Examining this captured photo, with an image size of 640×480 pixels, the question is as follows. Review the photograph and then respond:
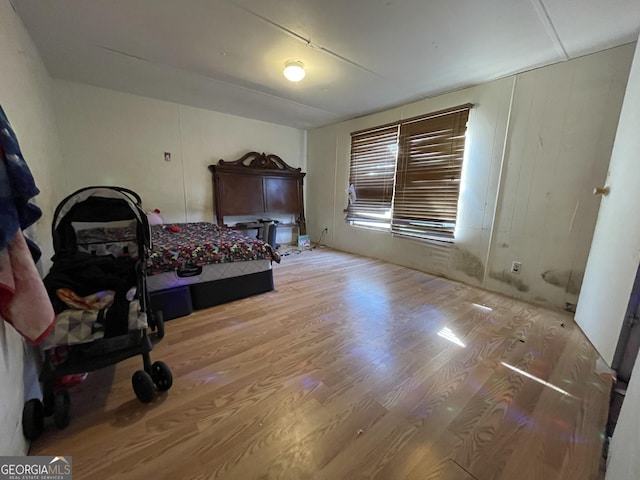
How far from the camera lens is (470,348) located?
1.91 metres

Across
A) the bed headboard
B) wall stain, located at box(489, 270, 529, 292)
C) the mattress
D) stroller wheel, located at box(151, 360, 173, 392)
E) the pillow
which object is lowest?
stroller wheel, located at box(151, 360, 173, 392)

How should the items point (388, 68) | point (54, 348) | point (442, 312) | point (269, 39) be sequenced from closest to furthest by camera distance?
point (54, 348) → point (269, 39) → point (442, 312) → point (388, 68)

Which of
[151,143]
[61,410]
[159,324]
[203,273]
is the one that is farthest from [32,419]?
[151,143]

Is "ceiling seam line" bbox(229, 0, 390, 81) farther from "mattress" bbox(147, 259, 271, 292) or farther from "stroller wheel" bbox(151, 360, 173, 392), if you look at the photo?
"stroller wheel" bbox(151, 360, 173, 392)

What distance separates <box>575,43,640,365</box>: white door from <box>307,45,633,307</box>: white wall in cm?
24

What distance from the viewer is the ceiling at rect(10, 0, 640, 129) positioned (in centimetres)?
181

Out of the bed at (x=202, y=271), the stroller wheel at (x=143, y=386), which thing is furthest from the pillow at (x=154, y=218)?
the stroller wheel at (x=143, y=386)

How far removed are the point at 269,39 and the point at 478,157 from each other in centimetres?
263

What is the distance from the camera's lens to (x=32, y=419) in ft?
3.59

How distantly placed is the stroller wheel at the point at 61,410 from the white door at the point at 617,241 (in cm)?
328

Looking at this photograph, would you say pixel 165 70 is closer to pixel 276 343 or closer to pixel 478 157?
pixel 276 343

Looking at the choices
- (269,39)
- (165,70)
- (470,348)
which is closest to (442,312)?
(470,348)

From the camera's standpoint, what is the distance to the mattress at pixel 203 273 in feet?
7.28

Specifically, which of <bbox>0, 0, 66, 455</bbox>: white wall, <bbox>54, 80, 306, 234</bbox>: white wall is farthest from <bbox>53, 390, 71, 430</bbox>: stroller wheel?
<bbox>54, 80, 306, 234</bbox>: white wall
